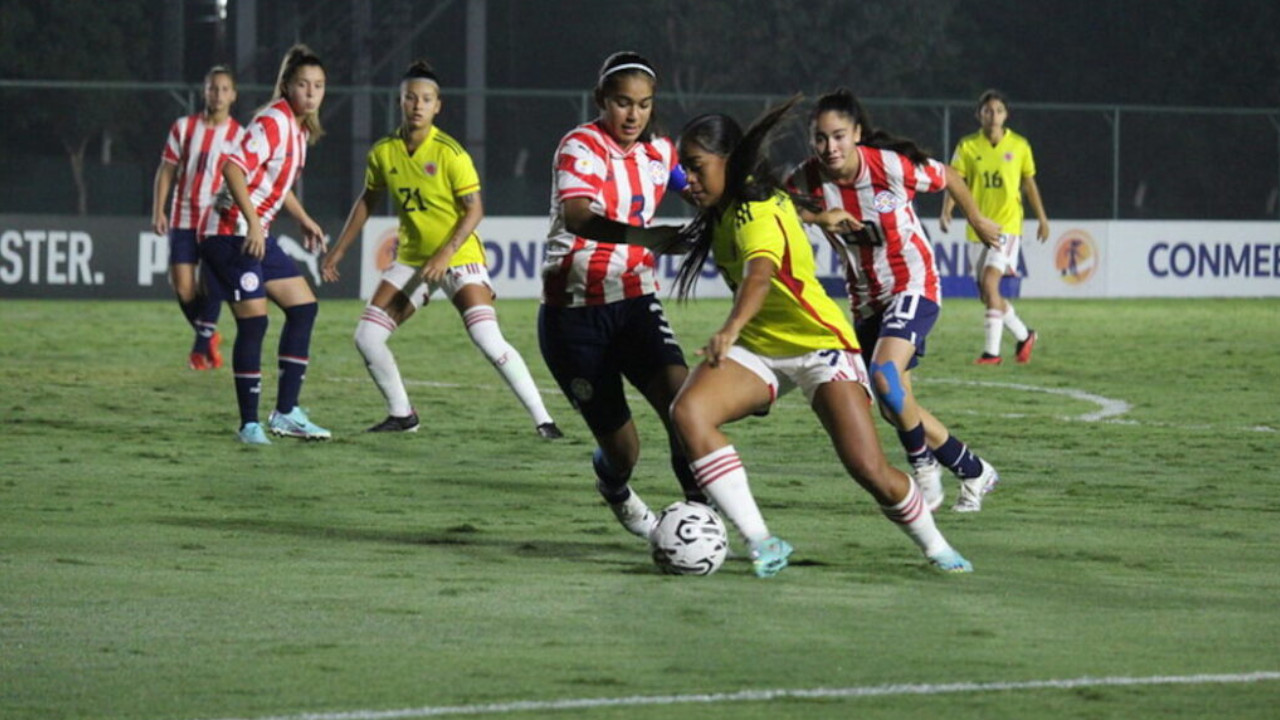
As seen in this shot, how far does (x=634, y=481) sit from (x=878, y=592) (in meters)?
3.47

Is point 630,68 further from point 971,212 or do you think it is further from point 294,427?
point 294,427

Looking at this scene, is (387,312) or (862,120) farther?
(387,312)

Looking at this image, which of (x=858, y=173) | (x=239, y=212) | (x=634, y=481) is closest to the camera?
(x=858, y=173)

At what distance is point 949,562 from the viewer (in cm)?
830

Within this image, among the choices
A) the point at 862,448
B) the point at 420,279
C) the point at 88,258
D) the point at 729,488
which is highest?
the point at 420,279

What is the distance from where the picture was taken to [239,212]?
13.0m

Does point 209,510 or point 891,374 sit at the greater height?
point 891,374

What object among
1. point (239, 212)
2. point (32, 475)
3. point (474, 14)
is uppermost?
point (474, 14)

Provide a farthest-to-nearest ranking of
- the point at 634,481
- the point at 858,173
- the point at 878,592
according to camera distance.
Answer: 1. the point at 634,481
2. the point at 858,173
3. the point at 878,592

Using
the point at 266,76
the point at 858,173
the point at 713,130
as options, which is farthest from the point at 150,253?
the point at 713,130

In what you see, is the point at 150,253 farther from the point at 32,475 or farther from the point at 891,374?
the point at 891,374

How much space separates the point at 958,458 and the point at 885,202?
1155 millimetres

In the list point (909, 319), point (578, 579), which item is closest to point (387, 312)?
point (909, 319)

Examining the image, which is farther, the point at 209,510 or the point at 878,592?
the point at 209,510
